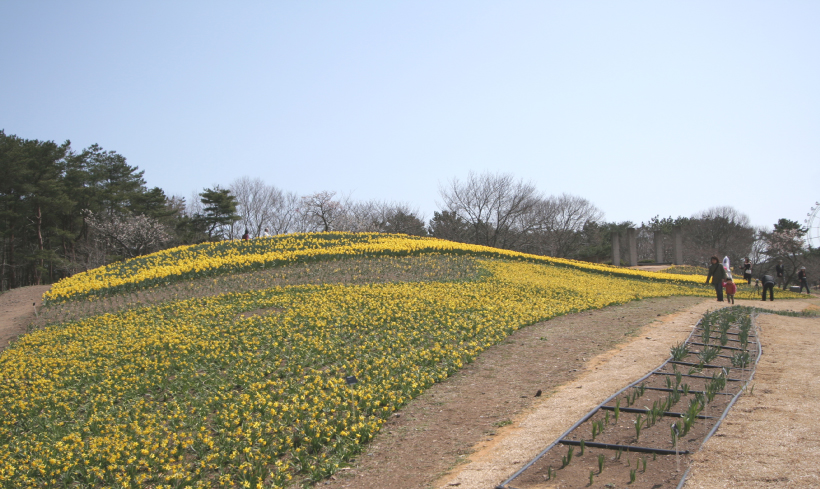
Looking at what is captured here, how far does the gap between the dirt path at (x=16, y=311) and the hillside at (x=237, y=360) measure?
1.64 ft

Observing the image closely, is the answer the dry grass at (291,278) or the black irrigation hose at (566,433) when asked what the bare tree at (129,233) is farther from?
the black irrigation hose at (566,433)

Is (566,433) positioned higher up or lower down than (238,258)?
lower down

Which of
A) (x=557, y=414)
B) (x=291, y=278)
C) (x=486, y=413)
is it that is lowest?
(x=486, y=413)

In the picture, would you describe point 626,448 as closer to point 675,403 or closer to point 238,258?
point 675,403

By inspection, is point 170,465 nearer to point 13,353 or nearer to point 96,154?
point 13,353

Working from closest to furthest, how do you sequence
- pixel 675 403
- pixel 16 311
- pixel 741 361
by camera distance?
pixel 675 403 < pixel 741 361 < pixel 16 311

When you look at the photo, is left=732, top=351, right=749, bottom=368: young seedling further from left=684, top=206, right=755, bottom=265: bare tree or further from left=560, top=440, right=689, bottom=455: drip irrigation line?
left=684, top=206, right=755, bottom=265: bare tree

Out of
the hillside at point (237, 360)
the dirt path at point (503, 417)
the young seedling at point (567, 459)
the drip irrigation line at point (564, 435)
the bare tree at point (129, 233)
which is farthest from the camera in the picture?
the bare tree at point (129, 233)

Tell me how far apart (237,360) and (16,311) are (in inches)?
439

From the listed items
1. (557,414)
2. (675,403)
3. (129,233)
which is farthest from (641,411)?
(129,233)

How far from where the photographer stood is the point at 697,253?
59094 mm

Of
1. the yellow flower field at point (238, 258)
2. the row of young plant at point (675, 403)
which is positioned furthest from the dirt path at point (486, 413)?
the yellow flower field at point (238, 258)

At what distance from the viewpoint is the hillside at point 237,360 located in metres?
5.49

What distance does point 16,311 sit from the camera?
1520 centimetres
